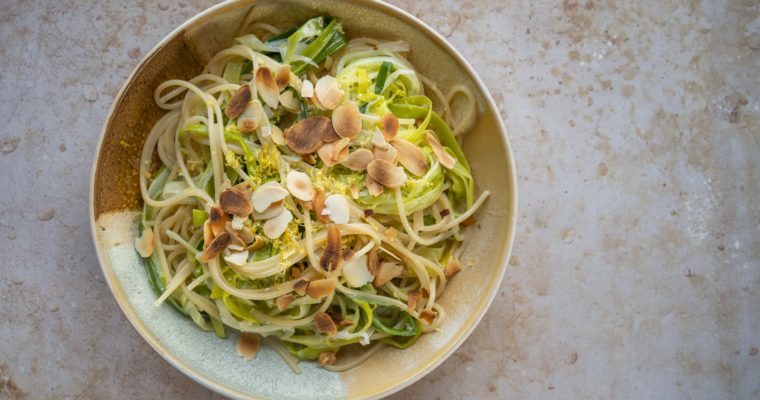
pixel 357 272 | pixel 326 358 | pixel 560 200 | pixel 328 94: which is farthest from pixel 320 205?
pixel 560 200

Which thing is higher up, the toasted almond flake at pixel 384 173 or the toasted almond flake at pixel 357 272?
the toasted almond flake at pixel 384 173

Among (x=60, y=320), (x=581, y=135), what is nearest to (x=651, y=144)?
(x=581, y=135)

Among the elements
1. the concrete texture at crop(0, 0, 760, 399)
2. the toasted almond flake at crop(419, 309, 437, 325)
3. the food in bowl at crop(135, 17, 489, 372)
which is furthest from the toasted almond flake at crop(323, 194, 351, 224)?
the concrete texture at crop(0, 0, 760, 399)

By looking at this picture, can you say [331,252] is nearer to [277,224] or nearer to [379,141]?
[277,224]

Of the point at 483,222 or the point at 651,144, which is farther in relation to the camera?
the point at 651,144

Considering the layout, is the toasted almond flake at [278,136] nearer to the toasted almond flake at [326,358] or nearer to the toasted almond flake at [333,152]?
the toasted almond flake at [333,152]

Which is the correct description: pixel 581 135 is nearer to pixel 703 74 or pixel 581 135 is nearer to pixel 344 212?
pixel 703 74

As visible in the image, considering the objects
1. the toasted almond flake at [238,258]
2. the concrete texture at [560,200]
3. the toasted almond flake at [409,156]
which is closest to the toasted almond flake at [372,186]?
the toasted almond flake at [409,156]
